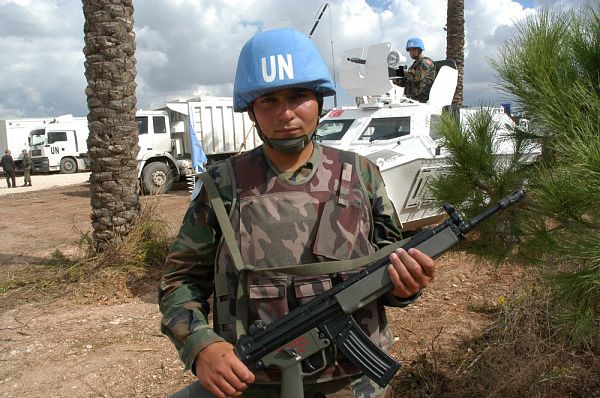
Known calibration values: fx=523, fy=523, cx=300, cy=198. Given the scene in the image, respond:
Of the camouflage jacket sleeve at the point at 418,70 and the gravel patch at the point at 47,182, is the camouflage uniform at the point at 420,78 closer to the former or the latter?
the camouflage jacket sleeve at the point at 418,70

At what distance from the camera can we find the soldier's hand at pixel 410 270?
1.25 m

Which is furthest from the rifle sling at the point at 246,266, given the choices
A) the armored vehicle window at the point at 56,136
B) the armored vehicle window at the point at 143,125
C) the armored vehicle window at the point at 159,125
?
the armored vehicle window at the point at 56,136

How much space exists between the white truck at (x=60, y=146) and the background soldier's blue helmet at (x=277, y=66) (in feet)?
66.9

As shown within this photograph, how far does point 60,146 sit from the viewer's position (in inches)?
808

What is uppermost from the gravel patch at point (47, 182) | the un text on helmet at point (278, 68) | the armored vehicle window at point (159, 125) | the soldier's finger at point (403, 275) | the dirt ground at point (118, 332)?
the armored vehicle window at point (159, 125)

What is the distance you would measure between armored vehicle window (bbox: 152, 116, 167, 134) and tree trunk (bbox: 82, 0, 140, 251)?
8.50 metres

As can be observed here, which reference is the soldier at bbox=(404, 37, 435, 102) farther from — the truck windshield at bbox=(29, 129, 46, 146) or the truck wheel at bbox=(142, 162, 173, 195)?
the truck windshield at bbox=(29, 129, 46, 146)

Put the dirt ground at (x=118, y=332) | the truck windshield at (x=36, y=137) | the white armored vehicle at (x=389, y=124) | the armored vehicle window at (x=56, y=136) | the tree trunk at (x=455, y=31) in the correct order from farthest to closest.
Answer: the truck windshield at (x=36, y=137), the armored vehicle window at (x=56, y=136), the tree trunk at (x=455, y=31), the white armored vehicle at (x=389, y=124), the dirt ground at (x=118, y=332)

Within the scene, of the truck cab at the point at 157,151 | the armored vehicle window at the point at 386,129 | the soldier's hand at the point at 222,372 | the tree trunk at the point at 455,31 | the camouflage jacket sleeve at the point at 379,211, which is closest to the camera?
the soldier's hand at the point at 222,372

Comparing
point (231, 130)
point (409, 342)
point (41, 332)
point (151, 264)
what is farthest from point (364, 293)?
point (231, 130)

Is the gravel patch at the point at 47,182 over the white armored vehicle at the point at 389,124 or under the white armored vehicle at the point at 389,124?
under

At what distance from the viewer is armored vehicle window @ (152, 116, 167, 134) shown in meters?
13.4

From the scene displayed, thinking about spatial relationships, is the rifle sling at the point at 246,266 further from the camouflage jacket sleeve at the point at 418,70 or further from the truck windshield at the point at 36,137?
the truck windshield at the point at 36,137

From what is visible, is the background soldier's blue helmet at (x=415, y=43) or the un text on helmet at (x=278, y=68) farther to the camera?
the background soldier's blue helmet at (x=415, y=43)
